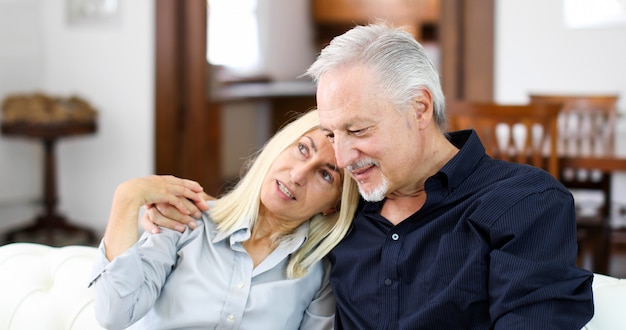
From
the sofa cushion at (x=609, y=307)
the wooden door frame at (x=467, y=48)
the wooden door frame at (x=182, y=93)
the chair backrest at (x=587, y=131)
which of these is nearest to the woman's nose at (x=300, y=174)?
the sofa cushion at (x=609, y=307)

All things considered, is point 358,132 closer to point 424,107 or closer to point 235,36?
point 424,107

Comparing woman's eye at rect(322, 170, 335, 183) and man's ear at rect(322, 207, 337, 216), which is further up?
woman's eye at rect(322, 170, 335, 183)

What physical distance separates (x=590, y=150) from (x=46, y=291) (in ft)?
8.63

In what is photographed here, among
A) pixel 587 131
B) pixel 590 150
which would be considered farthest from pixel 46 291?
pixel 587 131

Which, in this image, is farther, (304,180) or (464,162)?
(304,180)

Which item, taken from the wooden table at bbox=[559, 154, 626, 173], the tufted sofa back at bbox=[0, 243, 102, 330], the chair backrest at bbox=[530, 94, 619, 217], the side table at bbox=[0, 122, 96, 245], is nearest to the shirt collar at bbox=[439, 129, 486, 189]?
the tufted sofa back at bbox=[0, 243, 102, 330]

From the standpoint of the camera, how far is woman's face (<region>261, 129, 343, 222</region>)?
1.92 metres

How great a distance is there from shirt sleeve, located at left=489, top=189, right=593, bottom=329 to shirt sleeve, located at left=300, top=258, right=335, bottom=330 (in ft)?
1.56

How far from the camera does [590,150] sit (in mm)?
3873

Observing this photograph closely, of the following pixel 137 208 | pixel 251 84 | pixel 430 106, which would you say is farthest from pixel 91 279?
pixel 251 84

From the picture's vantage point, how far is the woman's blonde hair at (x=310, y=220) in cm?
191

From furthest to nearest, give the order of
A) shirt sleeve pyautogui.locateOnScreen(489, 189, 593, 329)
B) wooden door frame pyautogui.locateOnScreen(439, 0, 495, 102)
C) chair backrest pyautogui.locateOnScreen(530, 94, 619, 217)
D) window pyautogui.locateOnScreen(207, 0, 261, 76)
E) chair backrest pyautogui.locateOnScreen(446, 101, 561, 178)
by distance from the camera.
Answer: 1. window pyautogui.locateOnScreen(207, 0, 261, 76)
2. wooden door frame pyautogui.locateOnScreen(439, 0, 495, 102)
3. chair backrest pyautogui.locateOnScreen(530, 94, 619, 217)
4. chair backrest pyautogui.locateOnScreen(446, 101, 561, 178)
5. shirt sleeve pyautogui.locateOnScreen(489, 189, 593, 329)

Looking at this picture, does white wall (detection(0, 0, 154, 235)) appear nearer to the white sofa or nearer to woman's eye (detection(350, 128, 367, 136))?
the white sofa

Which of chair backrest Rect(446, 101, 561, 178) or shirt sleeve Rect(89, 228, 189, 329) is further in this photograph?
chair backrest Rect(446, 101, 561, 178)
